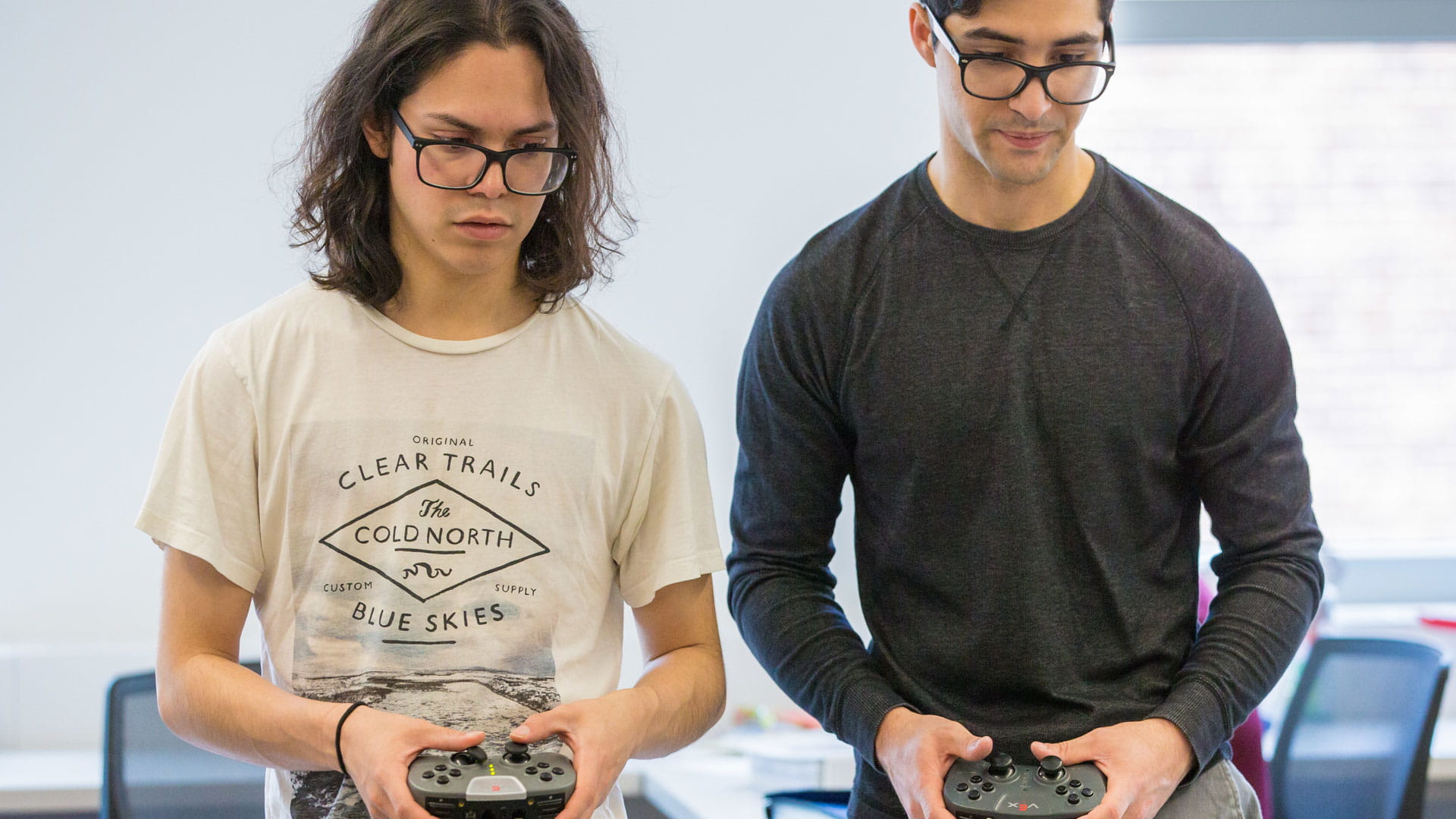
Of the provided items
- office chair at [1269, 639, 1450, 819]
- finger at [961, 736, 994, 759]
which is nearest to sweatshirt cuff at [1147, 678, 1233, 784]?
finger at [961, 736, 994, 759]

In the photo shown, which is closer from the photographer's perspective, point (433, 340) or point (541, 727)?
point (541, 727)

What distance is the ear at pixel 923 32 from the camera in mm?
1478

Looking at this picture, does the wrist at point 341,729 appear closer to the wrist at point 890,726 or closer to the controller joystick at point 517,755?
the controller joystick at point 517,755

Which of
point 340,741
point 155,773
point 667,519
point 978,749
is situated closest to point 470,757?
point 340,741

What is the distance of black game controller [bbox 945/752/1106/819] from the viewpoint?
1177 mm

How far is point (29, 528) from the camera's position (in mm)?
3170

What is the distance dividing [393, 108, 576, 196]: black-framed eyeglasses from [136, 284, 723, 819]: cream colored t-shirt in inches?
6.7

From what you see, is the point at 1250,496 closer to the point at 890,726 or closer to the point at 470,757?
the point at 890,726

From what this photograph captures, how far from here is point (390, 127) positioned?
137 cm

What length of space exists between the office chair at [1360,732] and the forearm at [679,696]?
1764mm

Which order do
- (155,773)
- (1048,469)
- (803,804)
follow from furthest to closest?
(155,773)
(803,804)
(1048,469)

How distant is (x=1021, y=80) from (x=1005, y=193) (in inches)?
6.0

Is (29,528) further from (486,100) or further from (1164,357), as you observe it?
(1164,357)

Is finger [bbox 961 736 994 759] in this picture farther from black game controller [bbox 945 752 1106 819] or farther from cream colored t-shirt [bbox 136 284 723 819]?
cream colored t-shirt [bbox 136 284 723 819]
